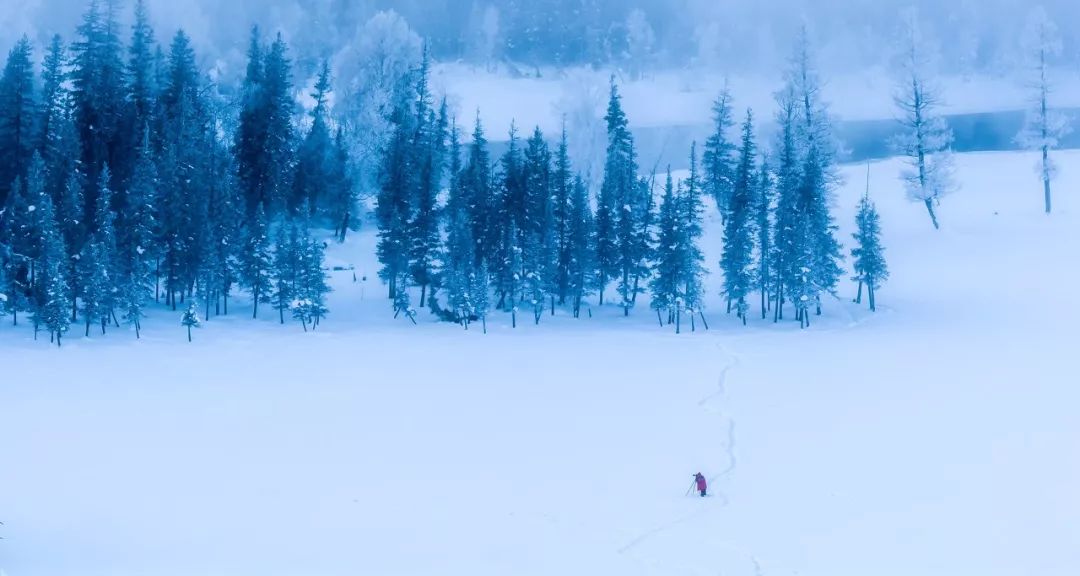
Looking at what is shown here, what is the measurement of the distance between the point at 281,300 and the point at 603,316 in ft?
71.3

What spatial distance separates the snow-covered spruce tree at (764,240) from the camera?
58.1m

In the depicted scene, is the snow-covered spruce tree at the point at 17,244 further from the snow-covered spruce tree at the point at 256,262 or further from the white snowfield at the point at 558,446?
the snow-covered spruce tree at the point at 256,262

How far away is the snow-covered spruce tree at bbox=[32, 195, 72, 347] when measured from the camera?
4650cm

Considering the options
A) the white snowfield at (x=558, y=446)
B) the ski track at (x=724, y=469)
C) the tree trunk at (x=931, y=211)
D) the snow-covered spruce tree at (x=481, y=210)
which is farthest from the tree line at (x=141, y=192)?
the tree trunk at (x=931, y=211)

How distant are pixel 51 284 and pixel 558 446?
3302 centimetres

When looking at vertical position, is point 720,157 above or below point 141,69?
below

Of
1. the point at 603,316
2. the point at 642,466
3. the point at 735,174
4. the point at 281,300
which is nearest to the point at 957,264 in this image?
the point at 735,174

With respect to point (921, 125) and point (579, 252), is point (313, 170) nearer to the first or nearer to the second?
point (579, 252)

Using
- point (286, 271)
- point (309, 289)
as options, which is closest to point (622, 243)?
point (309, 289)

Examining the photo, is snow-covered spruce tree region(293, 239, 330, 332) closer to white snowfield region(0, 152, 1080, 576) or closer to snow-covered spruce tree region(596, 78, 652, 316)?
white snowfield region(0, 152, 1080, 576)

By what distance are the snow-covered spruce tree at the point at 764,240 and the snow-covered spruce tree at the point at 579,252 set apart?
11.7m

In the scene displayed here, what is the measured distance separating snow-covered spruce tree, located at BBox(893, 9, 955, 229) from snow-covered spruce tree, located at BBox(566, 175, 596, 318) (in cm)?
2448

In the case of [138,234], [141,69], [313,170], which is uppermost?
[141,69]

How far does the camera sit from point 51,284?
4697 cm
